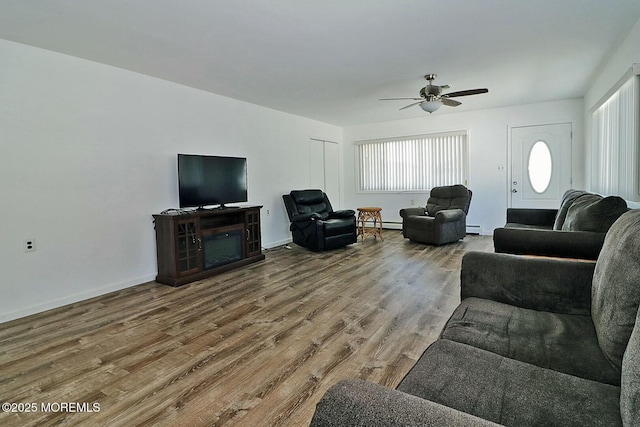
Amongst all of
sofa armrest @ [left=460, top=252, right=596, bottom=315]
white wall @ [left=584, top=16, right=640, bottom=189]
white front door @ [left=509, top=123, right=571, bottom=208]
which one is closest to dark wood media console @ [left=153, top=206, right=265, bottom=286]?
sofa armrest @ [left=460, top=252, right=596, bottom=315]

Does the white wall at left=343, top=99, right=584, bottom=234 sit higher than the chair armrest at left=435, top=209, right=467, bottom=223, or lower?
higher

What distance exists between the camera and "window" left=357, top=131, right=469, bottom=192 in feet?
22.1

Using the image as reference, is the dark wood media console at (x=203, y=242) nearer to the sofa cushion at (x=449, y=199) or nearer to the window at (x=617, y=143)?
the sofa cushion at (x=449, y=199)

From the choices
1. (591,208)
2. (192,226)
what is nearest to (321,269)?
(192,226)

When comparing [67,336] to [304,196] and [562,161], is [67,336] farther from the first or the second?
[562,161]

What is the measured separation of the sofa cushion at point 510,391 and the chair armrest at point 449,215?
14.4 ft

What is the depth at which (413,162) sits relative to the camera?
7207 mm

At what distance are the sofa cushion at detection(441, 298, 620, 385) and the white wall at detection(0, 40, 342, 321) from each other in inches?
141

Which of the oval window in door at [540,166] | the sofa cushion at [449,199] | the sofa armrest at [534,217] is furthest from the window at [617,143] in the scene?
the sofa cushion at [449,199]

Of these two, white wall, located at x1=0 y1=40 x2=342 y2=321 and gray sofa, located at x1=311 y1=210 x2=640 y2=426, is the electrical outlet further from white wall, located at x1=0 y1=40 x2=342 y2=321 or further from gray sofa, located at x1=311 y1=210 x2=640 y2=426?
gray sofa, located at x1=311 y1=210 x2=640 y2=426

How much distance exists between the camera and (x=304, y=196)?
579 centimetres

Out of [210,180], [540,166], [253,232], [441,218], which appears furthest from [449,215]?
[210,180]

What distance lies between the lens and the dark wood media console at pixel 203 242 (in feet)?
12.3

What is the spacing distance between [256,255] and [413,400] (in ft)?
13.9
